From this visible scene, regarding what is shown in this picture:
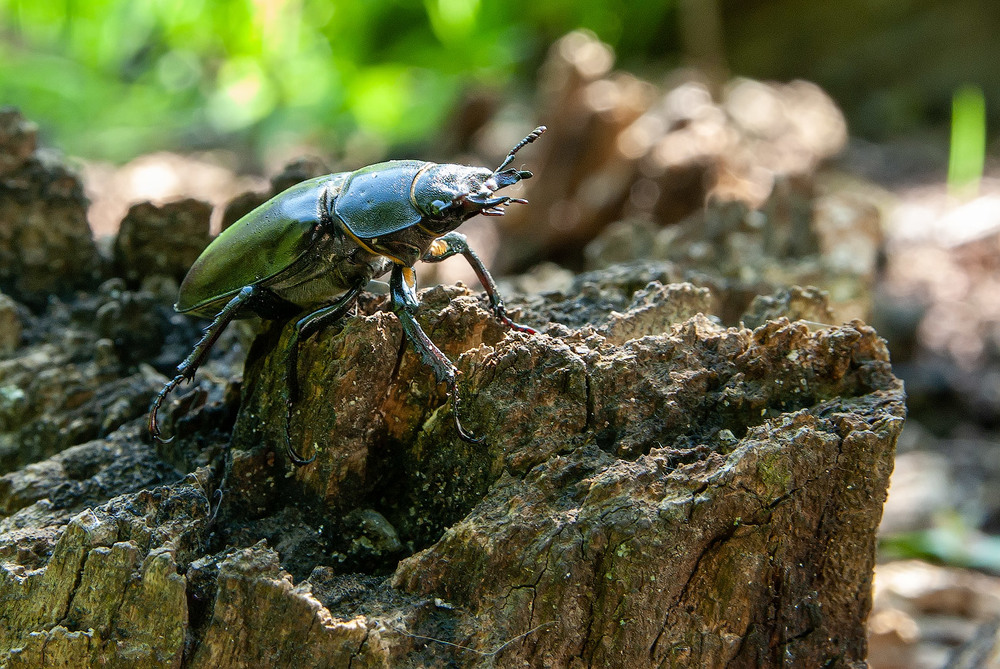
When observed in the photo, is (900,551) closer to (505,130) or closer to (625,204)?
(625,204)

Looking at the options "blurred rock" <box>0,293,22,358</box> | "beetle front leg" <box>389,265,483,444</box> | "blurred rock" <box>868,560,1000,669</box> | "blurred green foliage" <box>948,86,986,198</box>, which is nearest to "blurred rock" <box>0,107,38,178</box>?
"blurred rock" <box>0,293,22,358</box>

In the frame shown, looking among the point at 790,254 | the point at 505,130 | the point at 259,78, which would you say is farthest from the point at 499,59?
the point at 790,254

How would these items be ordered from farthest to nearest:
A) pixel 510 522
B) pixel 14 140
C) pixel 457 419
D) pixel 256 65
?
pixel 256 65 → pixel 14 140 → pixel 457 419 → pixel 510 522

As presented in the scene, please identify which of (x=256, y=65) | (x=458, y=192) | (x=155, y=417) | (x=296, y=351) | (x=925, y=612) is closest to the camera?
(x=296, y=351)

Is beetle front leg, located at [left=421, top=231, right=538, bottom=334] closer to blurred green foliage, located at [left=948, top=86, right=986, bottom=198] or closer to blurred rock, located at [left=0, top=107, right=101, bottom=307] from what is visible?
blurred rock, located at [left=0, top=107, right=101, bottom=307]

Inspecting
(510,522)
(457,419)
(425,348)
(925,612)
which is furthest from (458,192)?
(925,612)

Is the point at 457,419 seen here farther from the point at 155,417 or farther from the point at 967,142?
the point at 967,142
